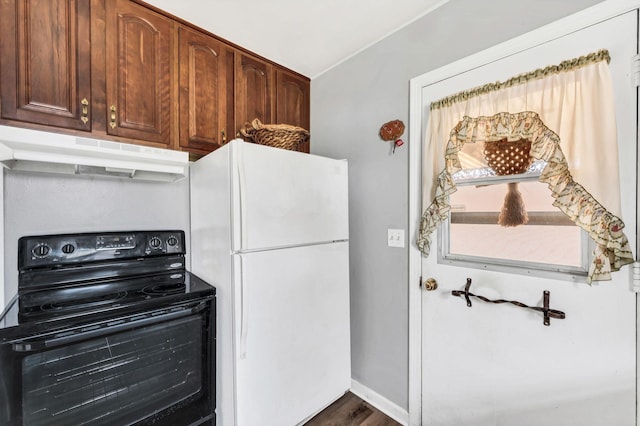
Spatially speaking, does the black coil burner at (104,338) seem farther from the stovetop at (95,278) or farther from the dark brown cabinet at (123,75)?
the dark brown cabinet at (123,75)

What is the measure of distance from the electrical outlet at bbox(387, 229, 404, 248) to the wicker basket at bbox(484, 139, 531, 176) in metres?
0.62

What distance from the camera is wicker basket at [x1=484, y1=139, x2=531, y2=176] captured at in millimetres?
1235

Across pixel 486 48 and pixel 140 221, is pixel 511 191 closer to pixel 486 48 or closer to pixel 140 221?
pixel 486 48

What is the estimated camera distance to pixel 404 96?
5.46 ft

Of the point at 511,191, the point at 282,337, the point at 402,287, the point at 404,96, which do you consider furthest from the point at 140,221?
the point at 511,191

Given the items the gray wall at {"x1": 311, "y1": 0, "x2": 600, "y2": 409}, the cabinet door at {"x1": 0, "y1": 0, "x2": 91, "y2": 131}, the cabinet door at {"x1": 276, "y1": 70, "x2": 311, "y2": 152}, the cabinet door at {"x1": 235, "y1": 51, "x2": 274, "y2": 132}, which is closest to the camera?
the cabinet door at {"x1": 0, "y1": 0, "x2": 91, "y2": 131}

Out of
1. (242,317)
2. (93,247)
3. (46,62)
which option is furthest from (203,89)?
(242,317)

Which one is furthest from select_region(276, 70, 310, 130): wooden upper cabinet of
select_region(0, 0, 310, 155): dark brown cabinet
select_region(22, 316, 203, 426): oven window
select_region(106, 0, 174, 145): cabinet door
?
select_region(22, 316, 203, 426): oven window

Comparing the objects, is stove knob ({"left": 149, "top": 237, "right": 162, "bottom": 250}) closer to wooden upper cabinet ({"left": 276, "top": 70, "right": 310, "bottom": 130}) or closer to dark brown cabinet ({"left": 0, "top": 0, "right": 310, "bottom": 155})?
dark brown cabinet ({"left": 0, "top": 0, "right": 310, "bottom": 155})

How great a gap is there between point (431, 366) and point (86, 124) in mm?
2220

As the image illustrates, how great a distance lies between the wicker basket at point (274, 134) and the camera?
1.63 m

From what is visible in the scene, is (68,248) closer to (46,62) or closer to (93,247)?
(93,247)

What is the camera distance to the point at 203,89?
164cm

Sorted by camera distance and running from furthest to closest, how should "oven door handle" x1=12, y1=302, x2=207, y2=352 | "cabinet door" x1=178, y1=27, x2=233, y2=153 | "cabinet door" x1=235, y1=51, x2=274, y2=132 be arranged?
"cabinet door" x1=235, y1=51, x2=274, y2=132 < "cabinet door" x1=178, y1=27, x2=233, y2=153 < "oven door handle" x1=12, y1=302, x2=207, y2=352
